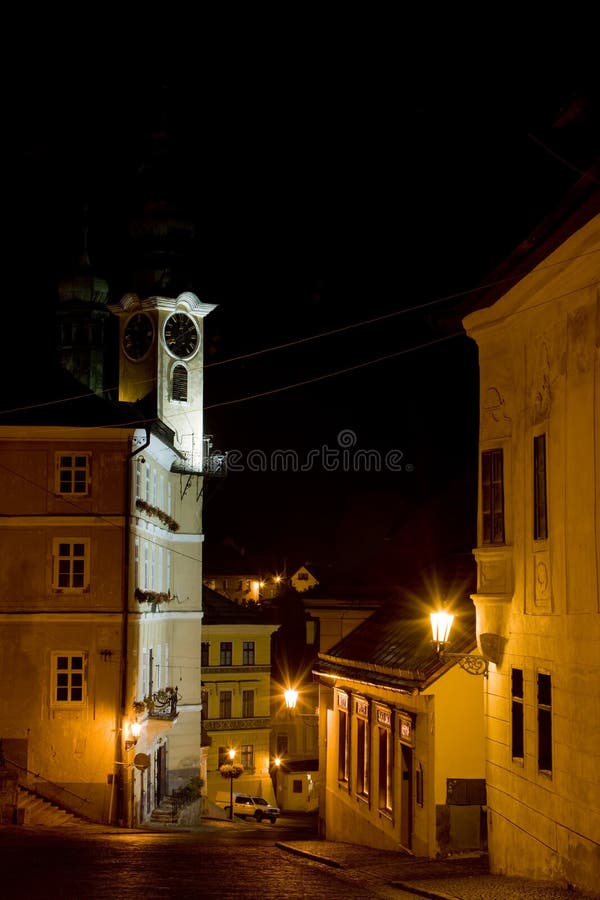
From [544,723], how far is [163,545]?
3121 cm

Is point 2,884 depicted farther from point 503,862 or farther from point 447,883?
point 503,862

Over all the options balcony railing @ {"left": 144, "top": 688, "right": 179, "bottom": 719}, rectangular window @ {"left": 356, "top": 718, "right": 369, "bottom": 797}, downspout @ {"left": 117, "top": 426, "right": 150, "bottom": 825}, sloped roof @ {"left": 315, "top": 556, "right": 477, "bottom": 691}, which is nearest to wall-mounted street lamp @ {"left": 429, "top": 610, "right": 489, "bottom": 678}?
sloped roof @ {"left": 315, "top": 556, "right": 477, "bottom": 691}

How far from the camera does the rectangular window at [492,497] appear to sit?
17.2 meters

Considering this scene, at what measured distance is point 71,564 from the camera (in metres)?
36.7

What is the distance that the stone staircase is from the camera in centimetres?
3319

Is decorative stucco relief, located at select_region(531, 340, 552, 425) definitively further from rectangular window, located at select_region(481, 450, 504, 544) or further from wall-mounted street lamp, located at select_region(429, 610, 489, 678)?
wall-mounted street lamp, located at select_region(429, 610, 489, 678)

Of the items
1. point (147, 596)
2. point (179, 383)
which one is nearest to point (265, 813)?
point (179, 383)

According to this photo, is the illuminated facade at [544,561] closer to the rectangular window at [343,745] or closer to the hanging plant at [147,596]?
the rectangular window at [343,745]

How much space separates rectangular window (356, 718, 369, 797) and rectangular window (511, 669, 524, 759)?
803 centimetres

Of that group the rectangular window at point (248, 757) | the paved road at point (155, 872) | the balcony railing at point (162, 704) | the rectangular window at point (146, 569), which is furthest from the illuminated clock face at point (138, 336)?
the paved road at point (155, 872)

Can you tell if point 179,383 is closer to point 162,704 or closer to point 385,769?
point 162,704

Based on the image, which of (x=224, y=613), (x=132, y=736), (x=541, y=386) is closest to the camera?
(x=541, y=386)

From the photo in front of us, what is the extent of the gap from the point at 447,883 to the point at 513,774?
70.9 inches

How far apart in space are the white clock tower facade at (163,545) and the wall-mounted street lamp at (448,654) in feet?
63.5
